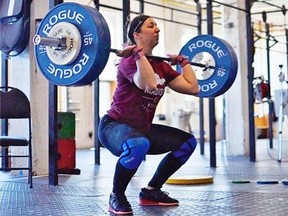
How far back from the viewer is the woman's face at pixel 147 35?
278 centimetres

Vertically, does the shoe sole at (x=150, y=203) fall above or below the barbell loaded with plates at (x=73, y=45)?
below

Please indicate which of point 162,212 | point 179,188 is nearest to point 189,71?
point 162,212

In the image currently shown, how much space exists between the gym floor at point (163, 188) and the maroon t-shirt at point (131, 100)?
474mm

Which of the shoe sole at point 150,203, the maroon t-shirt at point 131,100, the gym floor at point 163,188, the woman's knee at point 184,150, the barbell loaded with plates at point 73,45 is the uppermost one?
the barbell loaded with plates at point 73,45

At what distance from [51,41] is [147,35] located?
0.52 meters

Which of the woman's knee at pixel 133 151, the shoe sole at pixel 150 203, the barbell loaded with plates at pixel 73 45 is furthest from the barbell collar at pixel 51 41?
the shoe sole at pixel 150 203

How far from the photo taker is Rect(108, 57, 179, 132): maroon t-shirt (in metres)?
2.76

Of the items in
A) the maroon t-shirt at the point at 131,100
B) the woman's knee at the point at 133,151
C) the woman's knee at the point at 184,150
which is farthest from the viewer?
the woman's knee at the point at 184,150

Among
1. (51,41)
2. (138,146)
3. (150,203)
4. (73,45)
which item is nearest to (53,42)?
(51,41)

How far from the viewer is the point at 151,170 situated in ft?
17.1

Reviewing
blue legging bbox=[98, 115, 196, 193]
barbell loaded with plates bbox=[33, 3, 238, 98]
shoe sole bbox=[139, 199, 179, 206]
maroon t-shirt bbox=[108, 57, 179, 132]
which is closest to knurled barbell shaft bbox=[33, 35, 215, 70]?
barbell loaded with plates bbox=[33, 3, 238, 98]

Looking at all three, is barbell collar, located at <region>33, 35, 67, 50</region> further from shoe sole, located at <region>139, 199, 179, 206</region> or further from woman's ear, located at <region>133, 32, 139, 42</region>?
shoe sole, located at <region>139, 199, 179, 206</region>

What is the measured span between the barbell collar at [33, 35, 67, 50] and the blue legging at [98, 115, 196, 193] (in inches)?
18.2

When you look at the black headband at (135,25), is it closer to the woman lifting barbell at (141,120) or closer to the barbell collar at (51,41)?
the woman lifting barbell at (141,120)
